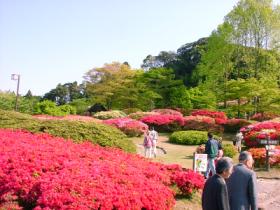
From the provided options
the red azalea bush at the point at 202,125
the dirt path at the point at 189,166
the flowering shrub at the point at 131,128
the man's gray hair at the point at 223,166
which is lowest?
the dirt path at the point at 189,166

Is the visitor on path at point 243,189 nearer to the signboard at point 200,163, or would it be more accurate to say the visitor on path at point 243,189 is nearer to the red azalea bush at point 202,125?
the signboard at point 200,163

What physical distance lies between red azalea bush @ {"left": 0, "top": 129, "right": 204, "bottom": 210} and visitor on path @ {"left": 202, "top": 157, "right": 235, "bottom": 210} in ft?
6.66

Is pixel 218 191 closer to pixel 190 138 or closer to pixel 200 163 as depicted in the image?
pixel 200 163

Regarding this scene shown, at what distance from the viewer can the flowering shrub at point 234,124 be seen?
109ft

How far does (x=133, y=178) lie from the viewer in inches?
343

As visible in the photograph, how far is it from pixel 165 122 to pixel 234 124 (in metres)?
5.51

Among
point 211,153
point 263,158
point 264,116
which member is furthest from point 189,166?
point 264,116

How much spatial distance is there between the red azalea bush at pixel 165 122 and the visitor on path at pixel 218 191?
95.3 feet

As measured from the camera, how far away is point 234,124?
3388 centimetres

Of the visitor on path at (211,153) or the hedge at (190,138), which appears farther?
the hedge at (190,138)

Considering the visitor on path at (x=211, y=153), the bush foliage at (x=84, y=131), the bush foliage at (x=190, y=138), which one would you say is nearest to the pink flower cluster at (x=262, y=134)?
the bush foliage at (x=190, y=138)

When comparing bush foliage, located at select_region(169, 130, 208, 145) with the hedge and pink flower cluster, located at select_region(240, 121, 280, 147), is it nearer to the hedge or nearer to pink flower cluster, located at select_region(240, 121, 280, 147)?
the hedge

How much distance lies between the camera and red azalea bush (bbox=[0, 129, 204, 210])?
7.21 m

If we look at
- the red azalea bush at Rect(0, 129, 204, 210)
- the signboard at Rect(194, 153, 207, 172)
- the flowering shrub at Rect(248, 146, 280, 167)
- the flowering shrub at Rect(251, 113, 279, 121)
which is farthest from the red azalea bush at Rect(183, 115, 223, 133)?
the red azalea bush at Rect(0, 129, 204, 210)
